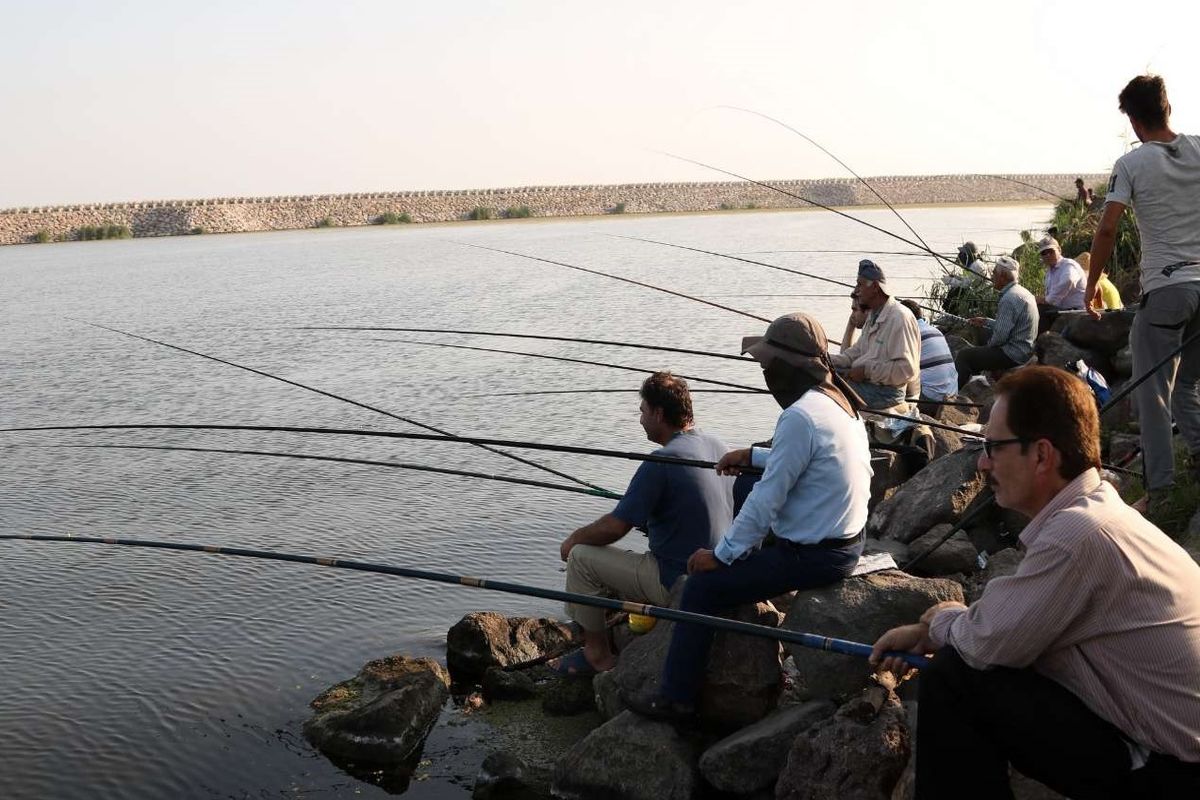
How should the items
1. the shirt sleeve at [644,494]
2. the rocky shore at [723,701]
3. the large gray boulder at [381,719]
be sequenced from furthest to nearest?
1. the large gray boulder at [381,719]
2. the shirt sleeve at [644,494]
3. the rocky shore at [723,701]

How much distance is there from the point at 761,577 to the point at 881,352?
121 inches

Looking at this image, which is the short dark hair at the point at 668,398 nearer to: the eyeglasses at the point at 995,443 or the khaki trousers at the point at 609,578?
the khaki trousers at the point at 609,578

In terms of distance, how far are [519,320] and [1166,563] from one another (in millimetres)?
17120

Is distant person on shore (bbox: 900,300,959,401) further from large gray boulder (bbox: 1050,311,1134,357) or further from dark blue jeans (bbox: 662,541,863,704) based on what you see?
dark blue jeans (bbox: 662,541,863,704)

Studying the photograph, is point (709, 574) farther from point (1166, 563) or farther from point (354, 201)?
point (354, 201)

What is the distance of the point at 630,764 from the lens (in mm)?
4332

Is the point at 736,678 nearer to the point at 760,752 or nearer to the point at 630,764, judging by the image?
→ the point at 760,752

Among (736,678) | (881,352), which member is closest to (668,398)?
(736,678)

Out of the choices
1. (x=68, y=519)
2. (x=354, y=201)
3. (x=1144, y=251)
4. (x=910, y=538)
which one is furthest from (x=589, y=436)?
(x=354, y=201)

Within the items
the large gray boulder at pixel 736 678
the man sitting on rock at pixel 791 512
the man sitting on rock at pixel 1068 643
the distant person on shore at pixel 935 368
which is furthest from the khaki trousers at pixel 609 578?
the distant person on shore at pixel 935 368

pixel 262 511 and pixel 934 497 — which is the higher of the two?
pixel 934 497

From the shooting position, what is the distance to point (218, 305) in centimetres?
2442

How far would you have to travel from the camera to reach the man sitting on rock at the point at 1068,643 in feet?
8.61

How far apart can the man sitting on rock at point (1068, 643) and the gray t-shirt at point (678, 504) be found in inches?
73.5
